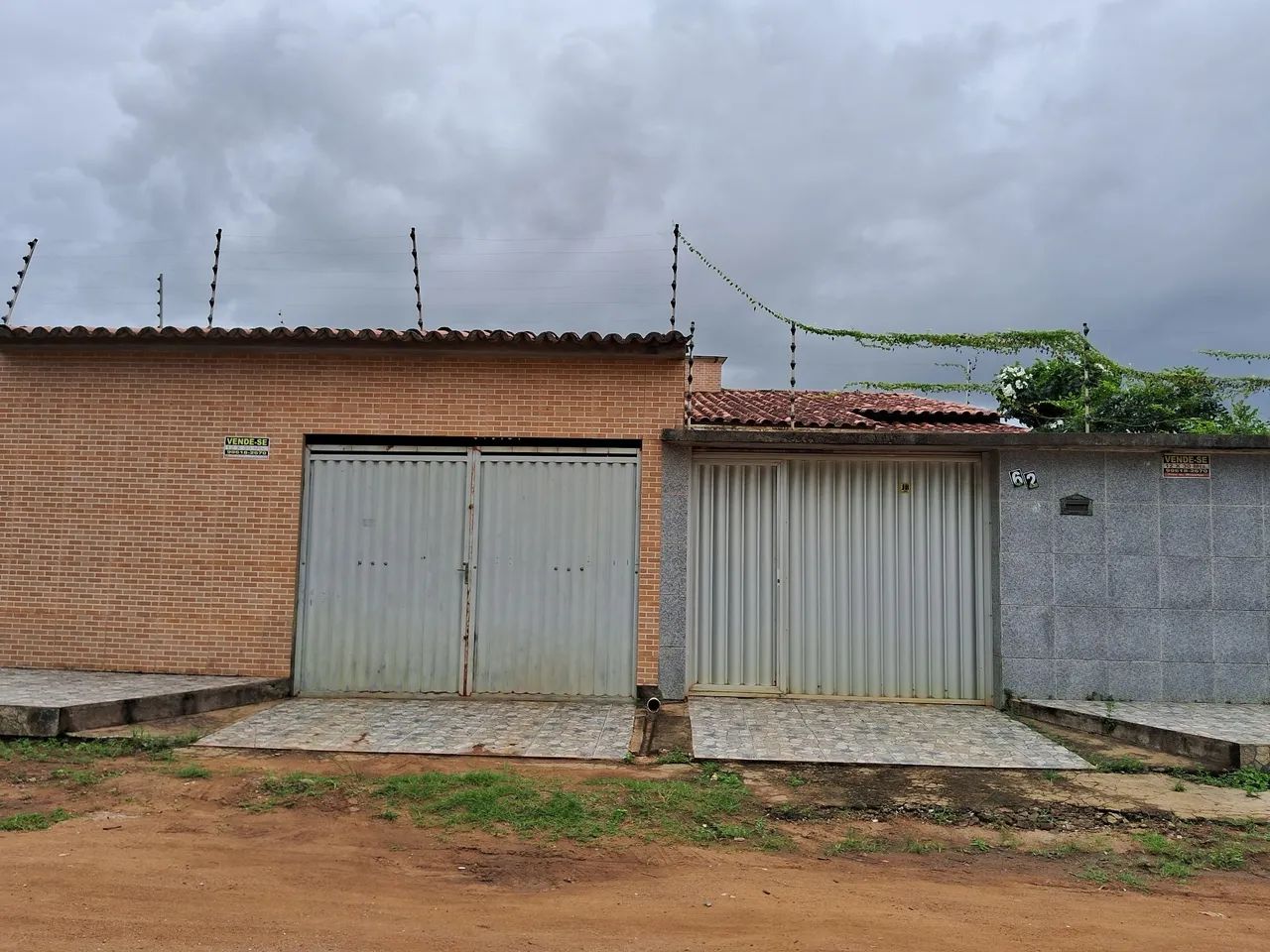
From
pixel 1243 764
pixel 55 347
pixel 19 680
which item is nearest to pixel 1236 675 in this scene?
pixel 1243 764

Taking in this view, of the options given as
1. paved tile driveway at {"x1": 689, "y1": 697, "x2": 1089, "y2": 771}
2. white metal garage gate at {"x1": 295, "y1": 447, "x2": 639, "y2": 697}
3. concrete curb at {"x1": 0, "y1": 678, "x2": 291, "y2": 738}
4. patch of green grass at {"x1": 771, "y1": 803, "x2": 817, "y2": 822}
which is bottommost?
patch of green grass at {"x1": 771, "y1": 803, "x2": 817, "y2": 822}

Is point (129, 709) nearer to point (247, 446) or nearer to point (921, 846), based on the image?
point (247, 446)

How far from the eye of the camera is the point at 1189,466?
7.98m

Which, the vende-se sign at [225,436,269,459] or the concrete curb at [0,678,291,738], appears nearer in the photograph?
the concrete curb at [0,678,291,738]

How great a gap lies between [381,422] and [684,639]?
3596 mm

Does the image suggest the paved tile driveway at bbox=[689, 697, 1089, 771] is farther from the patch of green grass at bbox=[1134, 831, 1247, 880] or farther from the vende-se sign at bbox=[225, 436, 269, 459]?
the vende-se sign at bbox=[225, 436, 269, 459]

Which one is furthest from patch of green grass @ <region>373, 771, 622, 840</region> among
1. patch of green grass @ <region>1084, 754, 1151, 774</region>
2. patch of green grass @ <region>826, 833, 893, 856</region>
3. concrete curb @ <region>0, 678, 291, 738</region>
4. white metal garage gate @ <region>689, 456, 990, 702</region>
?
patch of green grass @ <region>1084, 754, 1151, 774</region>

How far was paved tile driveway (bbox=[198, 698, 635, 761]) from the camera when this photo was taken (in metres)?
6.30

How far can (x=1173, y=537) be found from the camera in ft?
26.0

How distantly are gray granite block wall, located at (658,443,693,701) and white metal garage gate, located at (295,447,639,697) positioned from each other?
0.29 metres

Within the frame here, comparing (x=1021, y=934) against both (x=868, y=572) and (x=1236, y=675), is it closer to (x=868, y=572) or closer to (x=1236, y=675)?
(x=868, y=572)

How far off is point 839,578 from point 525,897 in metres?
5.18

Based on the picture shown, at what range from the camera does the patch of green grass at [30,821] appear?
4543 mm

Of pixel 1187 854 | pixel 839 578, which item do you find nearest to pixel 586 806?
pixel 1187 854
